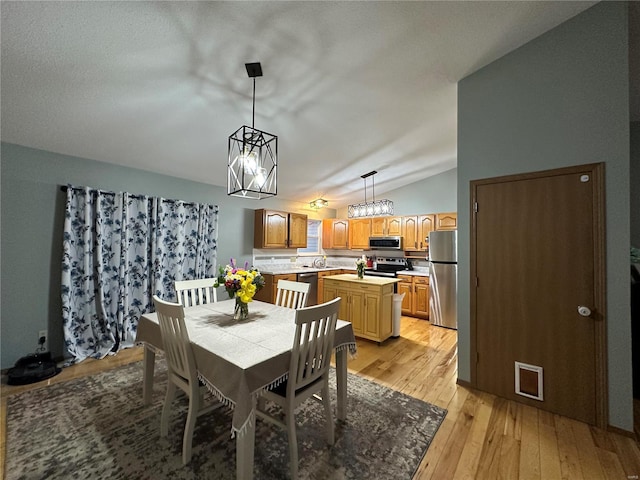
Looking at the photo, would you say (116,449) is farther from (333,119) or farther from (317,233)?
(317,233)

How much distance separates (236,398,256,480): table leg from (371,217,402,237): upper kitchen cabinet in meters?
4.79

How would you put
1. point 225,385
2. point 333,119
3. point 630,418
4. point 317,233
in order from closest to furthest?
1. point 225,385
2. point 630,418
3. point 333,119
4. point 317,233

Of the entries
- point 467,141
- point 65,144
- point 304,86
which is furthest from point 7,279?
point 467,141

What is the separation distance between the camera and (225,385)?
1392 mm

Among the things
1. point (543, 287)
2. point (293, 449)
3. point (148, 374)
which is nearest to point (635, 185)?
point (543, 287)

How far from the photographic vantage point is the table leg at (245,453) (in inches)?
51.9

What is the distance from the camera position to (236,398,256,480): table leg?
132 cm

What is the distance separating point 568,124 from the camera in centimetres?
211

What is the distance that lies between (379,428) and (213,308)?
1.71m

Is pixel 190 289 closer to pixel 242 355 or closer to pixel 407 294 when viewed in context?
pixel 242 355

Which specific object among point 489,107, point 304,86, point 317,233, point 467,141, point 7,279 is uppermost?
point 304,86

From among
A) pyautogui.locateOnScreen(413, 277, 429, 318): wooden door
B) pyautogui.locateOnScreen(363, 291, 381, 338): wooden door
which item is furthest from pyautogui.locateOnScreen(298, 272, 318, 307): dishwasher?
pyautogui.locateOnScreen(413, 277, 429, 318): wooden door

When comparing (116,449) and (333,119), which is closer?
(116,449)

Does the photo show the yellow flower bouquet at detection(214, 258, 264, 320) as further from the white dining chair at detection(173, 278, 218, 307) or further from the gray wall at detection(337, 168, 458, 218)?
the gray wall at detection(337, 168, 458, 218)
